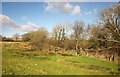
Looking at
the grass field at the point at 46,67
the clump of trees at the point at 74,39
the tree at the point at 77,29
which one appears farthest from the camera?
the tree at the point at 77,29

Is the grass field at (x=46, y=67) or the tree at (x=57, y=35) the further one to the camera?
the tree at (x=57, y=35)

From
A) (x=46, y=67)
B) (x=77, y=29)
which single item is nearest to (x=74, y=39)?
(x=77, y=29)

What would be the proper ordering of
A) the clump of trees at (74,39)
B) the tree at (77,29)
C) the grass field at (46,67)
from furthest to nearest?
the tree at (77,29), the clump of trees at (74,39), the grass field at (46,67)

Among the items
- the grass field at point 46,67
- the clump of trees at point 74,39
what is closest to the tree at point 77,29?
the clump of trees at point 74,39

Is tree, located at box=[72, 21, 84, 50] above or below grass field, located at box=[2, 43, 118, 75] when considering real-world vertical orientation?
above

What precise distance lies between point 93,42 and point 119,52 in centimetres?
800

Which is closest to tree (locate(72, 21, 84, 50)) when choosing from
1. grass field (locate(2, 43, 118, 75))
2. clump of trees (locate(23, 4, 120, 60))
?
clump of trees (locate(23, 4, 120, 60))

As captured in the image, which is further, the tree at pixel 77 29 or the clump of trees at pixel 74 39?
the tree at pixel 77 29

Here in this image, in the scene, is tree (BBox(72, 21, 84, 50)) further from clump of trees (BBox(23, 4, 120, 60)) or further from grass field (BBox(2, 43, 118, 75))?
grass field (BBox(2, 43, 118, 75))

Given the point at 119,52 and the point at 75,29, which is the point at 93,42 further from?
the point at 75,29

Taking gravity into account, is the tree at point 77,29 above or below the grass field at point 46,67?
above

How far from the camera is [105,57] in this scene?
144 feet

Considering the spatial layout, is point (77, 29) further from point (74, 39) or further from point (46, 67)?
point (46, 67)

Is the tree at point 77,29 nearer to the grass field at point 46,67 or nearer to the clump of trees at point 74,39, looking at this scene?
the clump of trees at point 74,39
